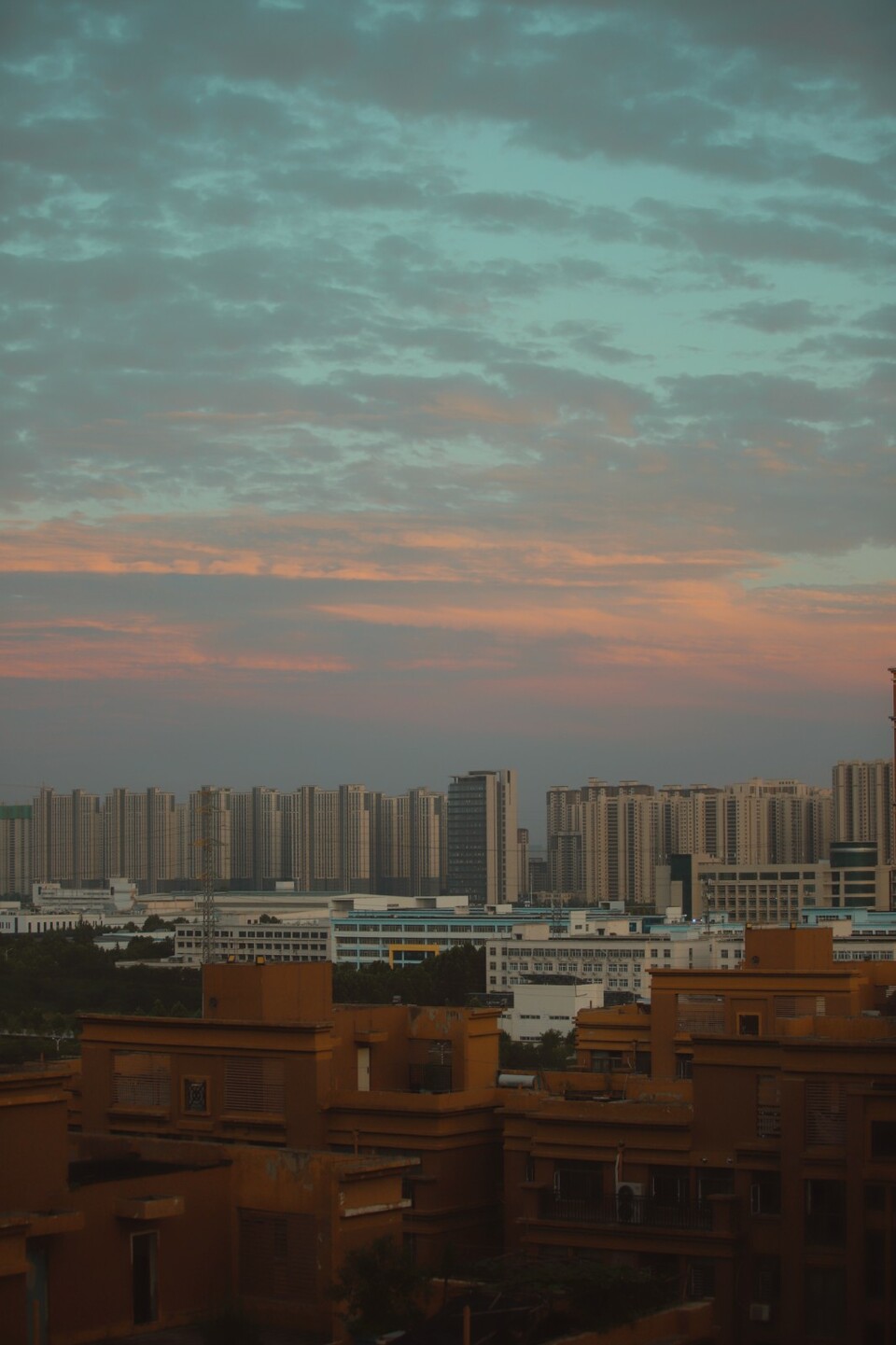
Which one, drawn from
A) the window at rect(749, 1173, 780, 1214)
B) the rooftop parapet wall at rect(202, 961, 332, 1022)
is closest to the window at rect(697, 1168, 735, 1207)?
the window at rect(749, 1173, 780, 1214)

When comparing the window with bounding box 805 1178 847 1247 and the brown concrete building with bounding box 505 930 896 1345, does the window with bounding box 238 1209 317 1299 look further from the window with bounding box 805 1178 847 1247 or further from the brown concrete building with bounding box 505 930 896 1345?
the window with bounding box 805 1178 847 1247

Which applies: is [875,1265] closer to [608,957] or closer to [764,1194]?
[764,1194]

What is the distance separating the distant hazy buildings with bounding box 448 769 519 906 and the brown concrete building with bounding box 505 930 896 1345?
204ft

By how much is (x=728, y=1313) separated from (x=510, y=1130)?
3.77ft

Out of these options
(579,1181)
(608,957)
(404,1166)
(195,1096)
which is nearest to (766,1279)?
(579,1181)

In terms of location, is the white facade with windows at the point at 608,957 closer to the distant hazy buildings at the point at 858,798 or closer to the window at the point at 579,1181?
the distant hazy buildings at the point at 858,798

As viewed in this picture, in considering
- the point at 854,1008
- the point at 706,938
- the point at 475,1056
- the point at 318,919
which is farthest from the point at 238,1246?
the point at 318,919

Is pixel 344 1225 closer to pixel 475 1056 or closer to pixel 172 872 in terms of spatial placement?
pixel 475 1056

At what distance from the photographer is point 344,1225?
16.2 ft

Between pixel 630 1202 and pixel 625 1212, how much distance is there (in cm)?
4

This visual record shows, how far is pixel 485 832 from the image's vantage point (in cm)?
7025

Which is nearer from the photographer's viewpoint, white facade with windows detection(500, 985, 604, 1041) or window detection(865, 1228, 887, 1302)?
window detection(865, 1228, 887, 1302)

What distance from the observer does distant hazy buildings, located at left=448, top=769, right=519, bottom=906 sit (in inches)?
2744

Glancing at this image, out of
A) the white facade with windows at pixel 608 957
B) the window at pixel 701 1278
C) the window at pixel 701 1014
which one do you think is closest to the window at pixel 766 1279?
the window at pixel 701 1278
